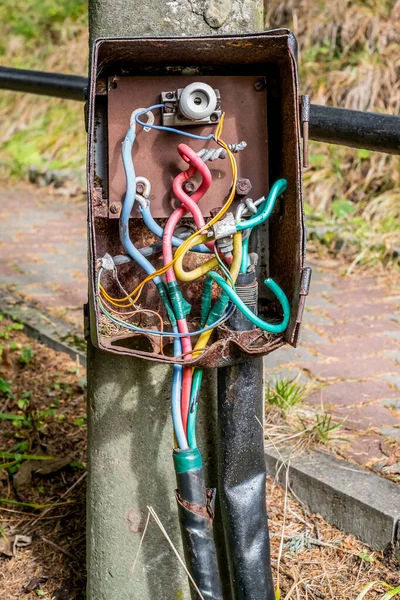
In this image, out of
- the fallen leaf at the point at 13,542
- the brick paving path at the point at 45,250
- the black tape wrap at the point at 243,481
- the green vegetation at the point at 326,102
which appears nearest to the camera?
the black tape wrap at the point at 243,481

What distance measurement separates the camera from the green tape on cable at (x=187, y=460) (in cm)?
144

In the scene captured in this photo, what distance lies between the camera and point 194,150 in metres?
1.47

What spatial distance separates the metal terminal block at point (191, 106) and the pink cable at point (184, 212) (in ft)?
0.18

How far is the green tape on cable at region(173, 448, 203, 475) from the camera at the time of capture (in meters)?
1.44

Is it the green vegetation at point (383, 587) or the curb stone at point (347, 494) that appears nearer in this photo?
the green vegetation at point (383, 587)

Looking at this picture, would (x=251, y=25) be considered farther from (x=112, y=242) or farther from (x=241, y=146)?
(x=112, y=242)

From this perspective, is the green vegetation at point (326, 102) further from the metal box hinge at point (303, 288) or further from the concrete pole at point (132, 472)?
the metal box hinge at point (303, 288)

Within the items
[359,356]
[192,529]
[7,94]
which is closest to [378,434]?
[359,356]

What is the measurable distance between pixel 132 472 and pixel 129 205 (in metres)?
0.61

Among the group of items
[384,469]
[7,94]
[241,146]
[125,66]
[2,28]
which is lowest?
[384,469]

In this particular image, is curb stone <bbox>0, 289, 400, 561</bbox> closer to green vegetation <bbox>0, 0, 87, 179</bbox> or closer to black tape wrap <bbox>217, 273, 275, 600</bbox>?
black tape wrap <bbox>217, 273, 275, 600</bbox>

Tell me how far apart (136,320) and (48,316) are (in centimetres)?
208

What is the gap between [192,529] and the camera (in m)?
1.45

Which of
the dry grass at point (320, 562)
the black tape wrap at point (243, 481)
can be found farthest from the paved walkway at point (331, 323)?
the black tape wrap at point (243, 481)
